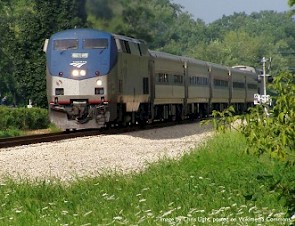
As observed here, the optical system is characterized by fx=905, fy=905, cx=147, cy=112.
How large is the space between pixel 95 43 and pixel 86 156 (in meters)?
9.50

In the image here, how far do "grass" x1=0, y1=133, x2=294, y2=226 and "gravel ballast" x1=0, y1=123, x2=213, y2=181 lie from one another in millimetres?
1398

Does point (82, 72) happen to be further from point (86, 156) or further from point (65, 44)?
point (86, 156)

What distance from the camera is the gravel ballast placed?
635 inches

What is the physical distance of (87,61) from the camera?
27828 mm

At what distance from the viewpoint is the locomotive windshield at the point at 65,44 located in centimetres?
2844

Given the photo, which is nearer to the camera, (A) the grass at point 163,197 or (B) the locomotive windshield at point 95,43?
(A) the grass at point 163,197

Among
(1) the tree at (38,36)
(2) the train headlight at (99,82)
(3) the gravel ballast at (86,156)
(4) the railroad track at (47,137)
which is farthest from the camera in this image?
(1) the tree at (38,36)

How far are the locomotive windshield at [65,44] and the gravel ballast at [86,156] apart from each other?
3799 mm

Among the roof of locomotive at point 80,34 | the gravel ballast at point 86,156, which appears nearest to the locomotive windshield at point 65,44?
the roof of locomotive at point 80,34

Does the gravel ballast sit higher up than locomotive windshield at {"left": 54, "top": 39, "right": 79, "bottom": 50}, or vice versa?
locomotive windshield at {"left": 54, "top": 39, "right": 79, "bottom": 50}

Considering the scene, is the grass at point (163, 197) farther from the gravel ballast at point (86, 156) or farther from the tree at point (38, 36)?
the tree at point (38, 36)

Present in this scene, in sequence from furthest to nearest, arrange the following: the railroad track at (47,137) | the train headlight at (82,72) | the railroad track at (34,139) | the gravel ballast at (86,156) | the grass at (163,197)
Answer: the train headlight at (82,72)
the railroad track at (47,137)
the railroad track at (34,139)
the gravel ballast at (86,156)
the grass at (163,197)

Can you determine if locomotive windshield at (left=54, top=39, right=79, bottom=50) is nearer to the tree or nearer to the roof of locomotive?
the roof of locomotive

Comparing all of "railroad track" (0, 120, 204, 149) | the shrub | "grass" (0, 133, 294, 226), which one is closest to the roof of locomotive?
"railroad track" (0, 120, 204, 149)
